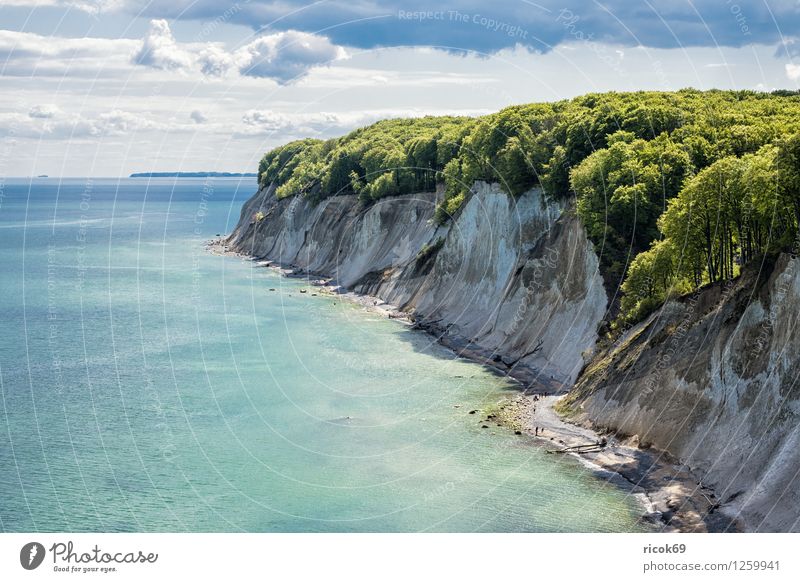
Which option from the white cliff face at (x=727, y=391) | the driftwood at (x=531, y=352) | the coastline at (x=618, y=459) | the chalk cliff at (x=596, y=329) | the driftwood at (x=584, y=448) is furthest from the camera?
the driftwood at (x=531, y=352)

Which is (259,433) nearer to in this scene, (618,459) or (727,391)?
(618,459)

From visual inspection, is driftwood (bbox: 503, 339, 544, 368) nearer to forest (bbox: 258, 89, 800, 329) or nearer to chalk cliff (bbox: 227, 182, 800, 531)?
chalk cliff (bbox: 227, 182, 800, 531)

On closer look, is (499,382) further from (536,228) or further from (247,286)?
(247,286)

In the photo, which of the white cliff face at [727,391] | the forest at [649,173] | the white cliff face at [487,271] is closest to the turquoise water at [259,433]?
the white cliff face at [487,271]

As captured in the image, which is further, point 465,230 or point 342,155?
point 342,155

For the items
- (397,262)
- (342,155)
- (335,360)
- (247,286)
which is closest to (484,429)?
(335,360)

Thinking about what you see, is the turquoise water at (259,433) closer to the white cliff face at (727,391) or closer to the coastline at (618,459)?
the coastline at (618,459)
